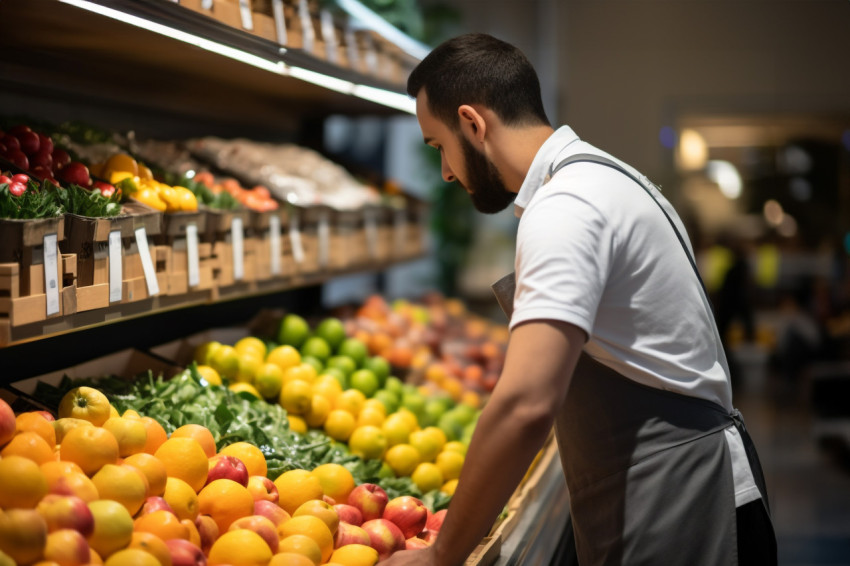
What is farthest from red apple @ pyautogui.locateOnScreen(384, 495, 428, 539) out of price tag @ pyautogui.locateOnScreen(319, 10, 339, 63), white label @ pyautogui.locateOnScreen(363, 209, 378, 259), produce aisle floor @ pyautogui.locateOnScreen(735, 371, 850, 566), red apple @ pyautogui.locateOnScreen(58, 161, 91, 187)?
produce aisle floor @ pyautogui.locateOnScreen(735, 371, 850, 566)

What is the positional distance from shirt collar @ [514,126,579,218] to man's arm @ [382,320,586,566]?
1.36 feet

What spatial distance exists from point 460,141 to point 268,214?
119 centimetres

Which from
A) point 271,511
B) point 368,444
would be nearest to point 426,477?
point 368,444

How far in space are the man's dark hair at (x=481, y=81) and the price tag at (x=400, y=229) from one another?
7.74ft

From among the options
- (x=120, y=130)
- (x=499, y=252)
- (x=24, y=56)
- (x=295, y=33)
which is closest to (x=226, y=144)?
(x=120, y=130)

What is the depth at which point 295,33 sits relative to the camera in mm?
2490

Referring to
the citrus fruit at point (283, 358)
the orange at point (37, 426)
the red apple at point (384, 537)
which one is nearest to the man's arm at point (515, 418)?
Answer: the red apple at point (384, 537)

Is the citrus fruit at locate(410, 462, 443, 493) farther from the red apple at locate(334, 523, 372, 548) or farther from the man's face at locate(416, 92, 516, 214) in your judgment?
the man's face at locate(416, 92, 516, 214)

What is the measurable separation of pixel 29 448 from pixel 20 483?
0.17 meters

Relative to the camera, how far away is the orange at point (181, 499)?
1.52 meters

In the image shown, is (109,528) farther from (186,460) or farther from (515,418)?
(515,418)

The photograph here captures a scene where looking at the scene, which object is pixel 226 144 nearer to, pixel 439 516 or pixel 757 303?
pixel 439 516

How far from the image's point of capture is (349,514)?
5.95 ft

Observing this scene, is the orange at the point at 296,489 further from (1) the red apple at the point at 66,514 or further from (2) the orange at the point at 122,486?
(1) the red apple at the point at 66,514
